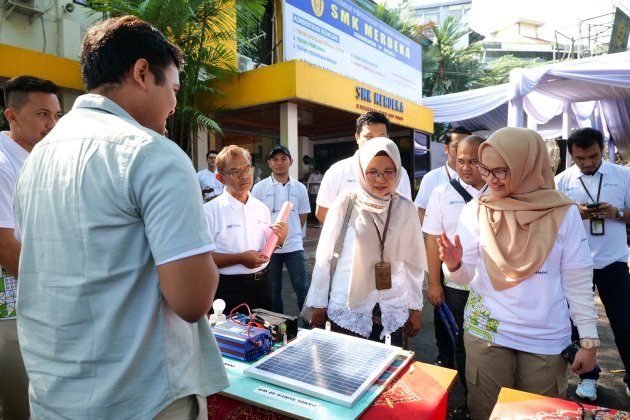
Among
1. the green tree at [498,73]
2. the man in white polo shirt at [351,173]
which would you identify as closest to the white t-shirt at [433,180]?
the man in white polo shirt at [351,173]

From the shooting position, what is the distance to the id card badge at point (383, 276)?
2118mm

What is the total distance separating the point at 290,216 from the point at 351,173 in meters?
1.19

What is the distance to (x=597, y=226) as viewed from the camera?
2924 millimetres

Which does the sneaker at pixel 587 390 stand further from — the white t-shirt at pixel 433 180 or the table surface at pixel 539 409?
the table surface at pixel 539 409

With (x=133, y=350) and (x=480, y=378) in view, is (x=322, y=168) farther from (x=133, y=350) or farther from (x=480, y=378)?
(x=133, y=350)

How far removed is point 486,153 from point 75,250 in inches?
67.5

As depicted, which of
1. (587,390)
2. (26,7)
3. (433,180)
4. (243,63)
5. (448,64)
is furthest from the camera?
(448,64)

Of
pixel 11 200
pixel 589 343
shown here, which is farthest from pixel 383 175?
pixel 11 200

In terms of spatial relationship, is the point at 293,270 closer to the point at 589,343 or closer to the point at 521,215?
the point at 521,215

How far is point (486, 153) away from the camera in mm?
1913

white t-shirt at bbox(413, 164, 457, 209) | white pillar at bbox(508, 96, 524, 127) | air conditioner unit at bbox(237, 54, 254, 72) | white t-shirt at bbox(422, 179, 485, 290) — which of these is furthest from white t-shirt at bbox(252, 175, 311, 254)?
white pillar at bbox(508, 96, 524, 127)

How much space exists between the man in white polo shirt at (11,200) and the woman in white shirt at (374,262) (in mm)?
1409

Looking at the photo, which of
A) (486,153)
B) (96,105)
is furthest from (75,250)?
(486,153)

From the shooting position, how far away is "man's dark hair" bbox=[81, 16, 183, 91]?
1036 mm
